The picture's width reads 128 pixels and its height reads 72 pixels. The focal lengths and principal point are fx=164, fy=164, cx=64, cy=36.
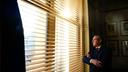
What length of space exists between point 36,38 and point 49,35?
24cm

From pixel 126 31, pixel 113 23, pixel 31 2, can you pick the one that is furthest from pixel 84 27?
pixel 31 2

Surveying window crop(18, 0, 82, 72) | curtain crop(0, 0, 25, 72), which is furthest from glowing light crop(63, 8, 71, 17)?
curtain crop(0, 0, 25, 72)

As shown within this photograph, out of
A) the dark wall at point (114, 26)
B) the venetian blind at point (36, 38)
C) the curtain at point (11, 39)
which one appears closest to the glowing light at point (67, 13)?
the venetian blind at point (36, 38)

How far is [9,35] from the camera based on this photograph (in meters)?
0.74

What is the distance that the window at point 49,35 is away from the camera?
4.19ft

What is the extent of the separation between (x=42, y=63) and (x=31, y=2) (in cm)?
54

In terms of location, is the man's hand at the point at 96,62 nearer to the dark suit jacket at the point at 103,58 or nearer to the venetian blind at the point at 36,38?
the dark suit jacket at the point at 103,58

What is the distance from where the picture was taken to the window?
50.3 inches

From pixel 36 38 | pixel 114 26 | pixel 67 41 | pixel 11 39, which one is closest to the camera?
pixel 11 39

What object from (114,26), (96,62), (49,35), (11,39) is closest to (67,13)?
(49,35)

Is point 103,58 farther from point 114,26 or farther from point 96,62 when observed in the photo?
point 114,26

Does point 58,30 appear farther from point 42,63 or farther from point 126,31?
point 126,31

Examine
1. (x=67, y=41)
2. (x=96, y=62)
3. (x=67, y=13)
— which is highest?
(x=67, y=13)

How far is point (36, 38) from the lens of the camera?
4.60 ft
